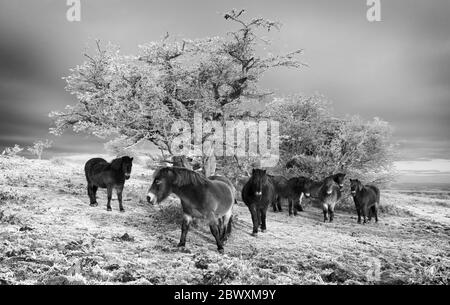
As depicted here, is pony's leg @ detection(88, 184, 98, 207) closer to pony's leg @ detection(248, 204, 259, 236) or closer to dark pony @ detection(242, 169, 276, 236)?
dark pony @ detection(242, 169, 276, 236)

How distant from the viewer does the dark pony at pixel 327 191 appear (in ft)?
66.2

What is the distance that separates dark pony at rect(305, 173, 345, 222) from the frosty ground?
3.15m

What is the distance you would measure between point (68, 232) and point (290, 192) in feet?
49.8

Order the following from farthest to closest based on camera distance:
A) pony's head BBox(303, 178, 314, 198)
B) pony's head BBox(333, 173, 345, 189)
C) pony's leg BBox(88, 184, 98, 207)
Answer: pony's head BBox(303, 178, 314, 198) → pony's head BBox(333, 173, 345, 189) → pony's leg BBox(88, 184, 98, 207)

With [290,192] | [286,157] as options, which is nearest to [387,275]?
[290,192]

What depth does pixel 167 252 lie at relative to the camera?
9.77 metres

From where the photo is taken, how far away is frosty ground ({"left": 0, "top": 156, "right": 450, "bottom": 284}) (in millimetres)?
7691

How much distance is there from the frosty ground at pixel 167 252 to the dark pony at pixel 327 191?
315cm

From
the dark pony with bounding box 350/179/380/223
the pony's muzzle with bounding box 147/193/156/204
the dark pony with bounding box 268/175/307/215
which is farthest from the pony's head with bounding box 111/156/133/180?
the dark pony with bounding box 350/179/380/223

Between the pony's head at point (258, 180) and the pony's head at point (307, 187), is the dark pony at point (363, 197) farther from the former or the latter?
the pony's head at point (258, 180)
